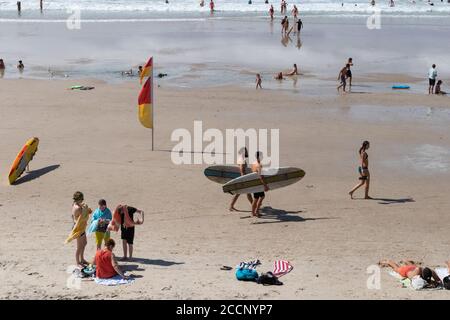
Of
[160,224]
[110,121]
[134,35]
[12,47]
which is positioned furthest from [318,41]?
[160,224]

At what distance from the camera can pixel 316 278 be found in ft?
38.1

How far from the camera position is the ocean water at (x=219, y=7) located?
5731 cm

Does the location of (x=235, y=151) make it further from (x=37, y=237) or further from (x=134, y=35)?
(x=134, y=35)

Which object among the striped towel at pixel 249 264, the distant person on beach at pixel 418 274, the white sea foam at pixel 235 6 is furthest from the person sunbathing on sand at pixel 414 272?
the white sea foam at pixel 235 6

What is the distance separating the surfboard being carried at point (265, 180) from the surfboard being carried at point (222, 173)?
0.62 m

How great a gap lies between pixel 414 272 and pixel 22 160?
8873mm

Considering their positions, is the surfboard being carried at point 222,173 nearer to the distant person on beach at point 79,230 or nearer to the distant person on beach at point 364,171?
the distant person on beach at point 364,171

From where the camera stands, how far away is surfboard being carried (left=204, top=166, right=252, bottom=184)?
51.4ft

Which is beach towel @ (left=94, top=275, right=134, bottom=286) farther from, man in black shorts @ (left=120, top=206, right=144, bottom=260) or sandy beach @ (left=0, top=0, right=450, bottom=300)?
man in black shorts @ (left=120, top=206, right=144, bottom=260)

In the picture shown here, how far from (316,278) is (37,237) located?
4.69 meters

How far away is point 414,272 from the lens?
11.4 metres

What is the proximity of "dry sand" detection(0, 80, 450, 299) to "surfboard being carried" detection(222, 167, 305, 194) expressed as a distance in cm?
45

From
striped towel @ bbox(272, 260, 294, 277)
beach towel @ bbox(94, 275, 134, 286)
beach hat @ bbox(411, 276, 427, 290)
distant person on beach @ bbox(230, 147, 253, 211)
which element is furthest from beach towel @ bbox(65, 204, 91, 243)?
beach hat @ bbox(411, 276, 427, 290)

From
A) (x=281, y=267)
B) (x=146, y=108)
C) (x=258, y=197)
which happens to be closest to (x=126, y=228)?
(x=281, y=267)
